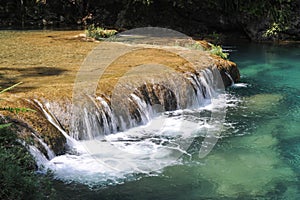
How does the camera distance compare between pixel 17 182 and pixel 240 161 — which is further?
pixel 240 161

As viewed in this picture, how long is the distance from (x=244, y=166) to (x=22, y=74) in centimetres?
515

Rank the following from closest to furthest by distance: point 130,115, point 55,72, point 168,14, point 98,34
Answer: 1. point 130,115
2. point 55,72
3. point 98,34
4. point 168,14

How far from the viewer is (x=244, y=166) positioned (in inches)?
297

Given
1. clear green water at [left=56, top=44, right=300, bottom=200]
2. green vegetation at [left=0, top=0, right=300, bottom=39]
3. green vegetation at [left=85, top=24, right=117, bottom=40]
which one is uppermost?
green vegetation at [left=0, top=0, right=300, bottom=39]

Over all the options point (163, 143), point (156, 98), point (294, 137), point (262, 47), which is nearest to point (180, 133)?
point (163, 143)

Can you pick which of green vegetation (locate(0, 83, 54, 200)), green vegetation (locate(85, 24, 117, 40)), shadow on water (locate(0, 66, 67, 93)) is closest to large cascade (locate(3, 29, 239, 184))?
shadow on water (locate(0, 66, 67, 93))

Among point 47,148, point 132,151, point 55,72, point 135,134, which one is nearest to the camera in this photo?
point 47,148

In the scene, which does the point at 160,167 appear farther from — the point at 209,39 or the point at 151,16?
the point at 151,16

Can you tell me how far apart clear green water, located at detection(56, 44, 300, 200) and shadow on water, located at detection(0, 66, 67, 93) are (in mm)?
3340

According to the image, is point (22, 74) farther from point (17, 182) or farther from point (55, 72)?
point (17, 182)

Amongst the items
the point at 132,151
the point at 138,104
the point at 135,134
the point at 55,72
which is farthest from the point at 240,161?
the point at 55,72

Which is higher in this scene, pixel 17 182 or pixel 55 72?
pixel 55 72

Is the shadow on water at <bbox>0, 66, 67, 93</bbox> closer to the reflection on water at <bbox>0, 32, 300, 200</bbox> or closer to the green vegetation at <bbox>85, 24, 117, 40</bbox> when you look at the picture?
the reflection on water at <bbox>0, 32, 300, 200</bbox>

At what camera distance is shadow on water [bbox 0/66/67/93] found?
354 inches
